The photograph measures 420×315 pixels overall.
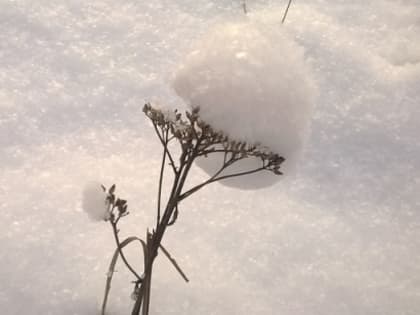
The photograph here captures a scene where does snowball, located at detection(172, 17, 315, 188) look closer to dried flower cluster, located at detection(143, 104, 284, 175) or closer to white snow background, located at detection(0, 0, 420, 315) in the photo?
dried flower cluster, located at detection(143, 104, 284, 175)

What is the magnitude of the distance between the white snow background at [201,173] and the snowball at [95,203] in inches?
5.9

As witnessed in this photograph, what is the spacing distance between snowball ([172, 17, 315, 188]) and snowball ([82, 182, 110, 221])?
105 millimetres

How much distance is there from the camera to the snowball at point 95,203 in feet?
1.91

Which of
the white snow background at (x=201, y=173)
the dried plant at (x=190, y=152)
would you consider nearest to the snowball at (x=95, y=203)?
the dried plant at (x=190, y=152)

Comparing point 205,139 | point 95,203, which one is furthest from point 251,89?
point 95,203

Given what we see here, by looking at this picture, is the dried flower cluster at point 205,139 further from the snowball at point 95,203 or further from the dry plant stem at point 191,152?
the snowball at point 95,203

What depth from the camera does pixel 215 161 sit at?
22.4 inches

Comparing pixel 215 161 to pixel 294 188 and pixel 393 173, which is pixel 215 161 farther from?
pixel 393 173

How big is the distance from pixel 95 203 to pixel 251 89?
0.19m

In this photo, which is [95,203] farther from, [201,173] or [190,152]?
[201,173]

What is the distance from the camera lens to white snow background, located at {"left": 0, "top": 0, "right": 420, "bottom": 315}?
0.73 metres

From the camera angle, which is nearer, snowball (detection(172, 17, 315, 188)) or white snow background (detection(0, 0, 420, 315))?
snowball (detection(172, 17, 315, 188))

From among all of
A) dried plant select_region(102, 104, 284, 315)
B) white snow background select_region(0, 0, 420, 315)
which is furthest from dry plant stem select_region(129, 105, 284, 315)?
white snow background select_region(0, 0, 420, 315)

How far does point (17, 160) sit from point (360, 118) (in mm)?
572
